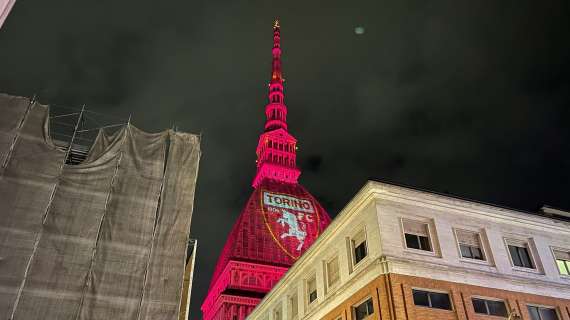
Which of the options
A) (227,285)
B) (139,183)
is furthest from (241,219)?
(139,183)

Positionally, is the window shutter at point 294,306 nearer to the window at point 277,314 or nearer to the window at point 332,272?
the window at point 277,314

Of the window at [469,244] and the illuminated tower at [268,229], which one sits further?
the illuminated tower at [268,229]

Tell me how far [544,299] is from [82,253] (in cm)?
2976

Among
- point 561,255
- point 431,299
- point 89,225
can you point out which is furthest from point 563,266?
point 89,225

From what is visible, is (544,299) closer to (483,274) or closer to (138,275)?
(483,274)

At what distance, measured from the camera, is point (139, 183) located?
34688mm

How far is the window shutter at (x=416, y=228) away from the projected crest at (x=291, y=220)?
7602cm

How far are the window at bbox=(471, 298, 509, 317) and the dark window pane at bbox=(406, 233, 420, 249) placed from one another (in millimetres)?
4402

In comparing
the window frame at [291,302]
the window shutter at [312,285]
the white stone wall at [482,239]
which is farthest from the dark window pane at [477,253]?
the window frame at [291,302]

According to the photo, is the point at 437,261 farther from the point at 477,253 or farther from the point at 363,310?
the point at 363,310

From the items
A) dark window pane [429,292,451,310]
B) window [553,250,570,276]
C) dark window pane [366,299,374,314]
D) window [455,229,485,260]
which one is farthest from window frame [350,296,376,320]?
window [553,250,570,276]

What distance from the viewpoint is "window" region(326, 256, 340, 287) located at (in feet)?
106

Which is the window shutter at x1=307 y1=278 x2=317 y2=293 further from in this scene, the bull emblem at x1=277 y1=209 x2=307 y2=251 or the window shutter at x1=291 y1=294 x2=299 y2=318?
the bull emblem at x1=277 y1=209 x2=307 y2=251

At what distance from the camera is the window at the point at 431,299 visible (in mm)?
25938
